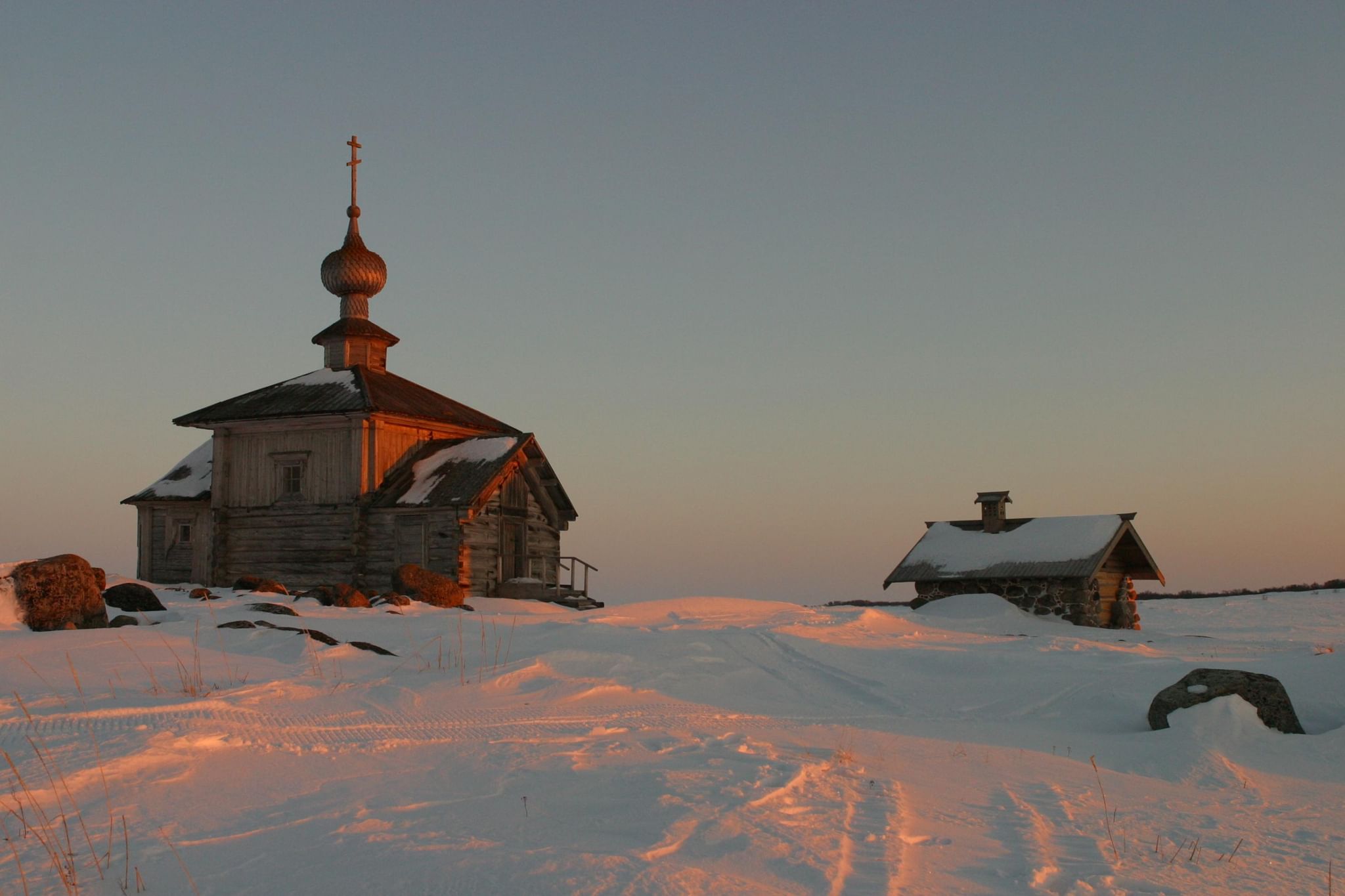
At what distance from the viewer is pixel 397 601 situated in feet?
68.6

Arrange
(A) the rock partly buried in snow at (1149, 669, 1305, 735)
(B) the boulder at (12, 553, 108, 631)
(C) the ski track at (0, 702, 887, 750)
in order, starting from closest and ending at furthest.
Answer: (C) the ski track at (0, 702, 887, 750)
(A) the rock partly buried in snow at (1149, 669, 1305, 735)
(B) the boulder at (12, 553, 108, 631)

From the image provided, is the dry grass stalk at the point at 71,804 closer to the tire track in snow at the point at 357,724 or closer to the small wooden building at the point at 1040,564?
the tire track in snow at the point at 357,724

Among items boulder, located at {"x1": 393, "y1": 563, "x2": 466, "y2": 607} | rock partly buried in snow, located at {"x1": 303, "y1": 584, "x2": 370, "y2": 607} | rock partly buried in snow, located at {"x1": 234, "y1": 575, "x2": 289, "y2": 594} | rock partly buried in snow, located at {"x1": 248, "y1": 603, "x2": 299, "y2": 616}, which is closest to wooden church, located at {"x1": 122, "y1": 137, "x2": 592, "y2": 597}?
boulder, located at {"x1": 393, "y1": 563, "x2": 466, "y2": 607}

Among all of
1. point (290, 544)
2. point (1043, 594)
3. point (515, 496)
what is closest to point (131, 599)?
point (290, 544)

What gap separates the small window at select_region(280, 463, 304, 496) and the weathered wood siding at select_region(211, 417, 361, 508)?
0.45ft

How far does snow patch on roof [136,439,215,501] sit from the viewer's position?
1220 inches

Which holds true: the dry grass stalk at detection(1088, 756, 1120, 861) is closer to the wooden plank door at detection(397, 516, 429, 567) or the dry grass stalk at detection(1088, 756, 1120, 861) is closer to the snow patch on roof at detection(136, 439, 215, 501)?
the wooden plank door at detection(397, 516, 429, 567)

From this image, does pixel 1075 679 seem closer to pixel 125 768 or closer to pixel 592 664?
pixel 592 664

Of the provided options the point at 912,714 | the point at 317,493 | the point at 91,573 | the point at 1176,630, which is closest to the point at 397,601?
the point at 91,573

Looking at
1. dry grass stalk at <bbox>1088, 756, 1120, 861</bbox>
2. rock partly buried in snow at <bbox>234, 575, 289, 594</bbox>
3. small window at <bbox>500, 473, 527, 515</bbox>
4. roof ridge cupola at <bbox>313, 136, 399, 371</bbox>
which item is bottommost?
dry grass stalk at <bbox>1088, 756, 1120, 861</bbox>

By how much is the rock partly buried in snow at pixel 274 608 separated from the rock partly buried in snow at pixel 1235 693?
1214 cm

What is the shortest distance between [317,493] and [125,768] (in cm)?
2252

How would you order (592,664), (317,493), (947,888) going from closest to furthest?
(947,888) < (592,664) < (317,493)

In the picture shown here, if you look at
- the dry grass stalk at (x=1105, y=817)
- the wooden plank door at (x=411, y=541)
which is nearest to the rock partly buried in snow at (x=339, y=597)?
the wooden plank door at (x=411, y=541)
